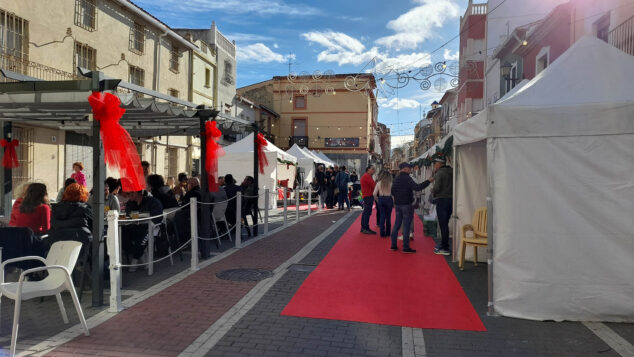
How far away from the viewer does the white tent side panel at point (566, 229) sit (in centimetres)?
439

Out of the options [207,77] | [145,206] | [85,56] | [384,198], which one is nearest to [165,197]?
[145,206]

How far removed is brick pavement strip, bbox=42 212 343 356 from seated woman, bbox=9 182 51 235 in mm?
1770

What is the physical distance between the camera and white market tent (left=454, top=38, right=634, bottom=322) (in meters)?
4.39

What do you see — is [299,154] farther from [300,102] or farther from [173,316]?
[300,102]

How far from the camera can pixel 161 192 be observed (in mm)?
7688

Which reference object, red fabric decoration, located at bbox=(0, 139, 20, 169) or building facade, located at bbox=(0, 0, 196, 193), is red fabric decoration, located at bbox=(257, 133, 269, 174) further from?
building facade, located at bbox=(0, 0, 196, 193)

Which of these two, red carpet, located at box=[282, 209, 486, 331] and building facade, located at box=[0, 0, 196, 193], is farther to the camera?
building facade, located at box=[0, 0, 196, 193]

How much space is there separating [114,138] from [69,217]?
1.15m

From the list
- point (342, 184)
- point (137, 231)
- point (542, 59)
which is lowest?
point (137, 231)

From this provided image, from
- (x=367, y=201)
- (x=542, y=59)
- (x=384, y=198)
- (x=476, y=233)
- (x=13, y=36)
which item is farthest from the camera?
(x=542, y=59)

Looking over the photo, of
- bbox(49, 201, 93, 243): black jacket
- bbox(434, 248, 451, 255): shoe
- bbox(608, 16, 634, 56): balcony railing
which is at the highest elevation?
bbox(608, 16, 634, 56): balcony railing

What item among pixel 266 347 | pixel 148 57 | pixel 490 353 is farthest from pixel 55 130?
pixel 490 353

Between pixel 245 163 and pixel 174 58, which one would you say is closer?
pixel 245 163

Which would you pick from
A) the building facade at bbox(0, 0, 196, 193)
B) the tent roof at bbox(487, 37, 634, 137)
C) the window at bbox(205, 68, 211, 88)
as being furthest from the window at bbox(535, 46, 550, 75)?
the window at bbox(205, 68, 211, 88)
